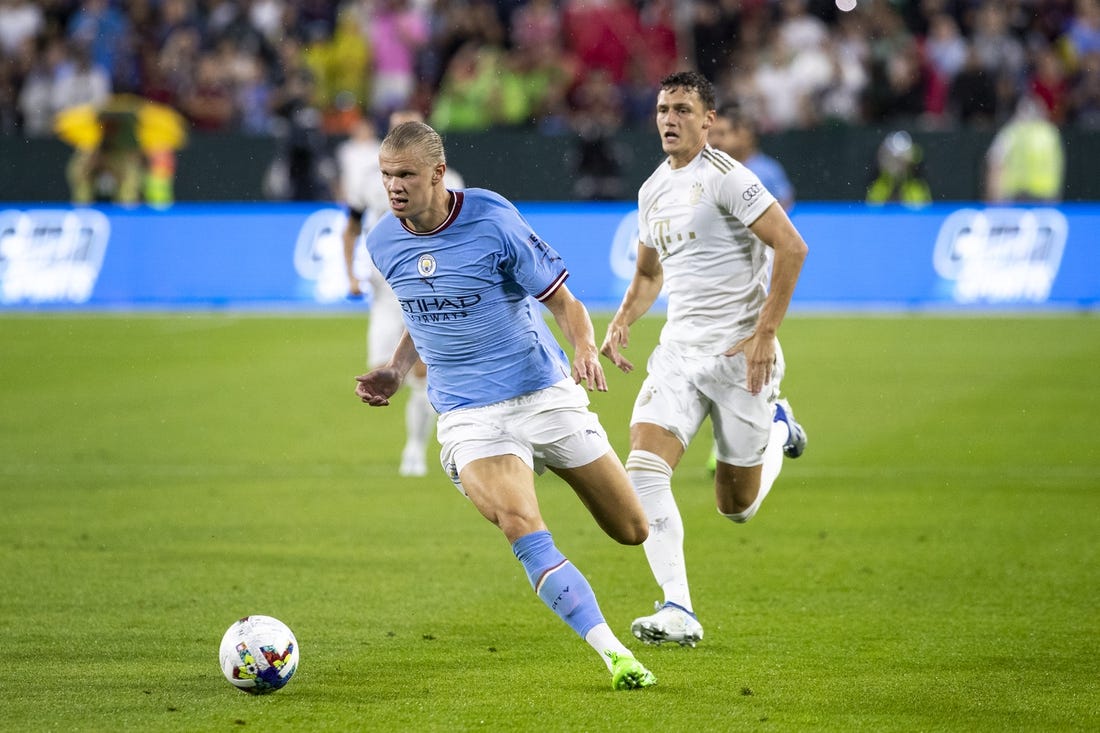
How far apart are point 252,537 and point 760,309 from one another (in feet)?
11.5

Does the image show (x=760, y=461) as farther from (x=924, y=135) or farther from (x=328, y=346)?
(x=924, y=135)

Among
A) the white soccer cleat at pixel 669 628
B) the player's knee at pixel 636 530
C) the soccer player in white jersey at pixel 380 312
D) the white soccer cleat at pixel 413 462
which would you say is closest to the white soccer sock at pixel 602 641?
the player's knee at pixel 636 530

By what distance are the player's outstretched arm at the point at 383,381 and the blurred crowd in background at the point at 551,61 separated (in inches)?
678

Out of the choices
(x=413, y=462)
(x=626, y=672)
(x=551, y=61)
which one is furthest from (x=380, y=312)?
(x=551, y=61)

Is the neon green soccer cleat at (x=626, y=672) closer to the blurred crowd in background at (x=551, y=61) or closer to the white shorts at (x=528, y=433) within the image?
the white shorts at (x=528, y=433)

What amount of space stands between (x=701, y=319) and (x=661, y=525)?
3.15 feet

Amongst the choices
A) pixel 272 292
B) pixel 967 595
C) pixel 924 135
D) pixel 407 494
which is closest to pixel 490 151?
pixel 272 292

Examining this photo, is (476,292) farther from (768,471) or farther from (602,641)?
(768,471)

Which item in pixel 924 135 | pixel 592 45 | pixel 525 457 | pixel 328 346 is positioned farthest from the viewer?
pixel 592 45

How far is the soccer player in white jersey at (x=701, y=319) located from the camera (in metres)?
7.13

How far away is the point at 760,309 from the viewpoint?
750 cm

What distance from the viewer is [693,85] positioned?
725 centimetres

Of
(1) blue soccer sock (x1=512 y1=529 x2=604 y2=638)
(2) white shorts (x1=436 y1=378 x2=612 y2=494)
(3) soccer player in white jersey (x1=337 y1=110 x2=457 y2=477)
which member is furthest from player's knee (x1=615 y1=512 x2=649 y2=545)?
(3) soccer player in white jersey (x1=337 y1=110 x2=457 y2=477)

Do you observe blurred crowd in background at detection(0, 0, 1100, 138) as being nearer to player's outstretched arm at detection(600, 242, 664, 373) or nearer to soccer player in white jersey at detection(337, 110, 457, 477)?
soccer player in white jersey at detection(337, 110, 457, 477)
